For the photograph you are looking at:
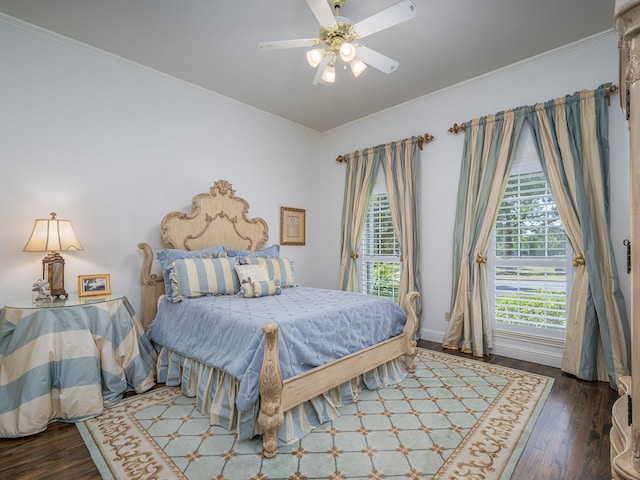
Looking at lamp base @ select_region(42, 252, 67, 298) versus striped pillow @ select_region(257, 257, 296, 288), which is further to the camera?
striped pillow @ select_region(257, 257, 296, 288)

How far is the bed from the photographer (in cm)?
190

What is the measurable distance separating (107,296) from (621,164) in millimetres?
4414

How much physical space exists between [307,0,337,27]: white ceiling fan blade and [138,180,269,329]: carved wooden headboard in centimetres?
219

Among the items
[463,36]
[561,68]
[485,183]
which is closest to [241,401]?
[485,183]

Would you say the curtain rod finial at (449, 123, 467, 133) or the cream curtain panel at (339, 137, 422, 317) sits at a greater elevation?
the curtain rod finial at (449, 123, 467, 133)

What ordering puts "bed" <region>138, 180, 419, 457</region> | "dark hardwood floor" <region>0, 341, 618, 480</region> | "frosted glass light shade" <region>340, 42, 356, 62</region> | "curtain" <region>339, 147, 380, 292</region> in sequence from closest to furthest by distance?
"dark hardwood floor" <region>0, 341, 618, 480</region> → "bed" <region>138, 180, 419, 457</region> → "frosted glass light shade" <region>340, 42, 356, 62</region> → "curtain" <region>339, 147, 380, 292</region>

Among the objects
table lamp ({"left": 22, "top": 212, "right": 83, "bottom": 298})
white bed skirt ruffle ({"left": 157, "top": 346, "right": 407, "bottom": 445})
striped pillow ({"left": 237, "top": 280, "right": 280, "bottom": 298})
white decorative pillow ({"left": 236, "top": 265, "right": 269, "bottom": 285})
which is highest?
table lamp ({"left": 22, "top": 212, "right": 83, "bottom": 298})

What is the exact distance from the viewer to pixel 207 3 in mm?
2398

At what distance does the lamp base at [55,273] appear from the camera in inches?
98.8

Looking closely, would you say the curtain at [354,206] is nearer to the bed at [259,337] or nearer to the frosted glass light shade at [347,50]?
the bed at [259,337]

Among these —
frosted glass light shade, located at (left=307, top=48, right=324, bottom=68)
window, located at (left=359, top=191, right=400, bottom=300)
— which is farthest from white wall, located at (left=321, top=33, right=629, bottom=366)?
frosted glass light shade, located at (left=307, top=48, right=324, bottom=68)

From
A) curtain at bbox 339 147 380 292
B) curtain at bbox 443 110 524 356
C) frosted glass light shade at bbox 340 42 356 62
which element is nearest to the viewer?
frosted glass light shade at bbox 340 42 356 62

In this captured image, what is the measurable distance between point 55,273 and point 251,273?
1.52 meters

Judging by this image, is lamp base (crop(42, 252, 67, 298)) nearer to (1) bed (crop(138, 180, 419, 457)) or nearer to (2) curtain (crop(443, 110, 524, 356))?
(1) bed (crop(138, 180, 419, 457))
